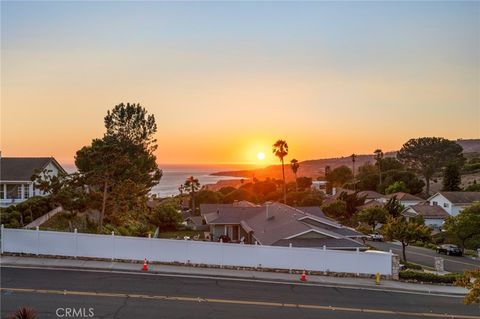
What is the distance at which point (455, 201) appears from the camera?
74812 mm

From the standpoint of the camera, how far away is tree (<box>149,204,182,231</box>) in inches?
2259

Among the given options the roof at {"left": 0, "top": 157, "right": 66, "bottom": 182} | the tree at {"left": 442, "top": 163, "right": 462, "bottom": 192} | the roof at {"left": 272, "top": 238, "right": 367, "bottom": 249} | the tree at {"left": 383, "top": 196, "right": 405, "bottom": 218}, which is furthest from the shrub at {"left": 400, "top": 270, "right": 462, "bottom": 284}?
the tree at {"left": 442, "top": 163, "right": 462, "bottom": 192}

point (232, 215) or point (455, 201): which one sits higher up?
point (455, 201)

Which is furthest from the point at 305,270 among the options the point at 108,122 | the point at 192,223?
the point at 192,223

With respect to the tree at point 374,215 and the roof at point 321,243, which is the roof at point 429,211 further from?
the roof at point 321,243

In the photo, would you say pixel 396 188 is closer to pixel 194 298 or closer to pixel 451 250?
pixel 451 250

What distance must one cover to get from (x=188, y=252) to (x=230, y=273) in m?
2.68

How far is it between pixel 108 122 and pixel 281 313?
1404 inches

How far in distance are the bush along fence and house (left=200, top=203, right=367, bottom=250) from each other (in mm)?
4061

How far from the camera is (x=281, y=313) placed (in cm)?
1738

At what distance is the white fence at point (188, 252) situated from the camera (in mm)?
24266

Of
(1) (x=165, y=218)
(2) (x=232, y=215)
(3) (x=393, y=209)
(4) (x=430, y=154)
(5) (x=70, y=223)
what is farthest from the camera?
(4) (x=430, y=154)

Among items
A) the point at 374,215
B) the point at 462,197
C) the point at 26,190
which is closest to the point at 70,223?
the point at 26,190

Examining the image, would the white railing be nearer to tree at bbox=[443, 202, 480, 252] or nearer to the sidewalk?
the sidewalk
